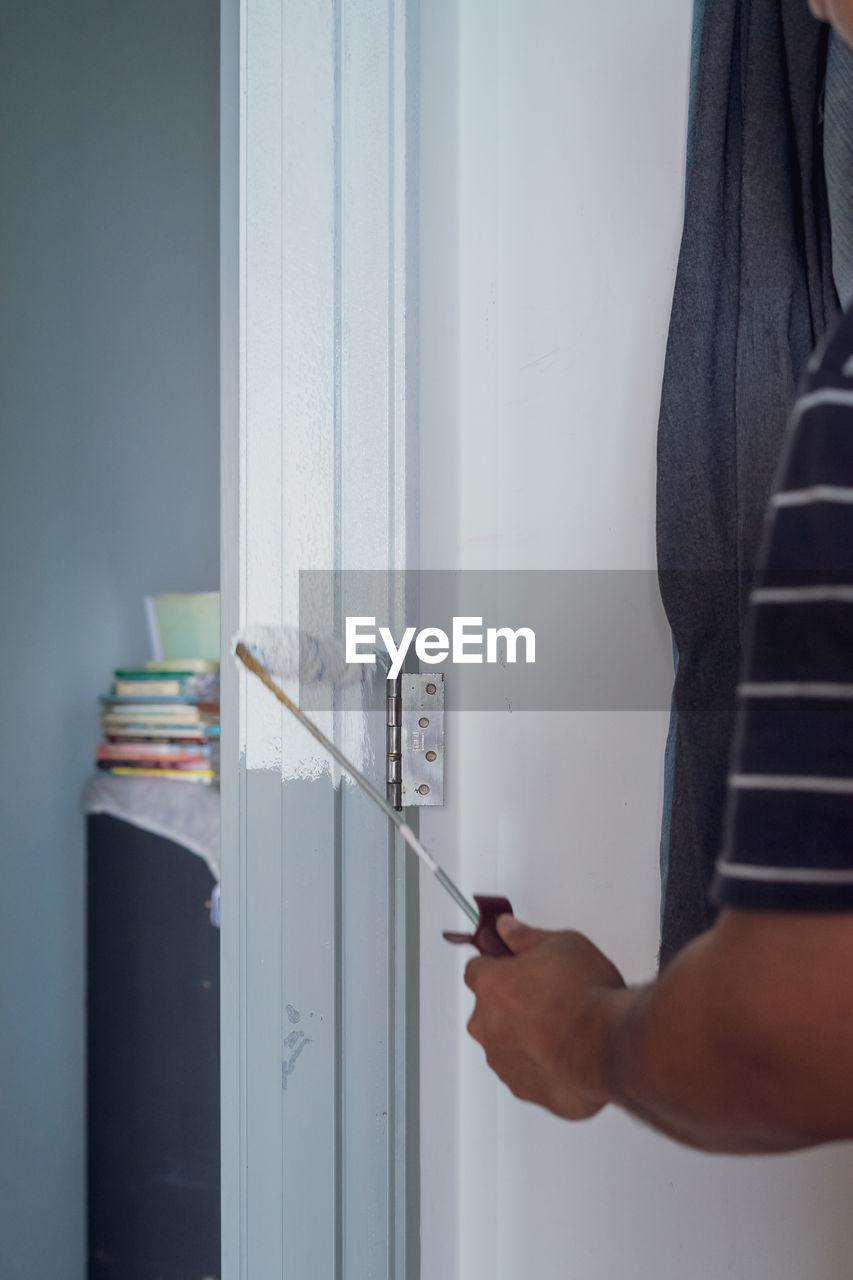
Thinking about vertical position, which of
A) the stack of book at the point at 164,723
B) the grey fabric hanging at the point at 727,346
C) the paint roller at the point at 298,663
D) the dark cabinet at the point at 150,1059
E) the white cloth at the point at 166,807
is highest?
the grey fabric hanging at the point at 727,346

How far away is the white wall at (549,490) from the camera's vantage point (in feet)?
2.95

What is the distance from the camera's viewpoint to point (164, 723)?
1652 millimetres

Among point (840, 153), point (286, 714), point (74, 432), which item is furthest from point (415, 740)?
point (74, 432)

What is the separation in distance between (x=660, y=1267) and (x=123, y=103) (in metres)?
2.14

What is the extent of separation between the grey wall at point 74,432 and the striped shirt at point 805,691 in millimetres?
1524

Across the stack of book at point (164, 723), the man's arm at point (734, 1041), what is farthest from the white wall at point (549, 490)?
the stack of book at point (164, 723)

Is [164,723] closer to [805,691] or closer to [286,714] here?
[286,714]

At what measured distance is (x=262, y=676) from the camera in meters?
0.69

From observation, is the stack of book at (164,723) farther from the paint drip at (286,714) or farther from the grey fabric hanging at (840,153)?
the grey fabric hanging at (840,153)

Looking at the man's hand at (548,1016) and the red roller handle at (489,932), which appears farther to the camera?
the red roller handle at (489,932)

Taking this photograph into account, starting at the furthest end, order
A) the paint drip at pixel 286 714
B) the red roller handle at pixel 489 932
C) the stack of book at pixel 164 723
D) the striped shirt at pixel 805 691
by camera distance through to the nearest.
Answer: the stack of book at pixel 164 723
the paint drip at pixel 286 714
the red roller handle at pixel 489 932
the striped shirt at pixel 805 691

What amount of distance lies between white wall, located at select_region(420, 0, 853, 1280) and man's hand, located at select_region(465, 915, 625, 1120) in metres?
0.34

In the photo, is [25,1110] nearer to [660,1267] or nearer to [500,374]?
[660,1267]

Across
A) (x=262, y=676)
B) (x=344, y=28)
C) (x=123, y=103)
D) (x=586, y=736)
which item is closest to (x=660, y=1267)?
(x=586, y=736)
